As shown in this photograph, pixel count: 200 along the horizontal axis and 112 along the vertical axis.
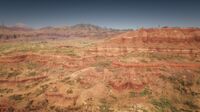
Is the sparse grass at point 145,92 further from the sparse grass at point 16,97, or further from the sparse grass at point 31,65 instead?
the sparse grass at point 31,65

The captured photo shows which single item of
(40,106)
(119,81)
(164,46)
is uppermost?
(164,46)

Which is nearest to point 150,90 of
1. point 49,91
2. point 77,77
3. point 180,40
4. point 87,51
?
point 77,77

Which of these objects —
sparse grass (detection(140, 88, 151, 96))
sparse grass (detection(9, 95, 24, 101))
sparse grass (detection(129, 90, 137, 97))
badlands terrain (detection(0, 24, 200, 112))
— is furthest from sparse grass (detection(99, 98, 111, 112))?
sparse grass (detection(9, 95, 24, 101))

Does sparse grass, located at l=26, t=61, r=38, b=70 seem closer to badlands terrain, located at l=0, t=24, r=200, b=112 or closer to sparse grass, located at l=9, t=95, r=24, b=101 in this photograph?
badlands terrain, located at l=0, t=24, r=200, b=112

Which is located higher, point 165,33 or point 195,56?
point 165,33

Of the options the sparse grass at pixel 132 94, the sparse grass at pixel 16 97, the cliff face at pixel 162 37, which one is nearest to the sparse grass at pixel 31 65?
the sparse grass at pixel 16 97

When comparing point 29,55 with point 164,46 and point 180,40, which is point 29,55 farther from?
point 180,40

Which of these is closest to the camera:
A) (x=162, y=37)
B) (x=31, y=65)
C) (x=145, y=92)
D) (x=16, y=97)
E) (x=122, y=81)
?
(x=145, y=92)

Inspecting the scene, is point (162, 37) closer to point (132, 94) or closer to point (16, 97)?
point (132, 94)

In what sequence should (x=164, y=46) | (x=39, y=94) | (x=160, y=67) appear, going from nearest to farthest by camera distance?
(x=39, y=94) → (x=160, y=67) → (x=164, y=46)

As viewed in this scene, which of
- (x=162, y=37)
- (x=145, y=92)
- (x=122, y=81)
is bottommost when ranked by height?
(x=145, y=92)

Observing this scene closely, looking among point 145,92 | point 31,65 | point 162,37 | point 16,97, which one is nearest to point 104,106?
point 145,92
